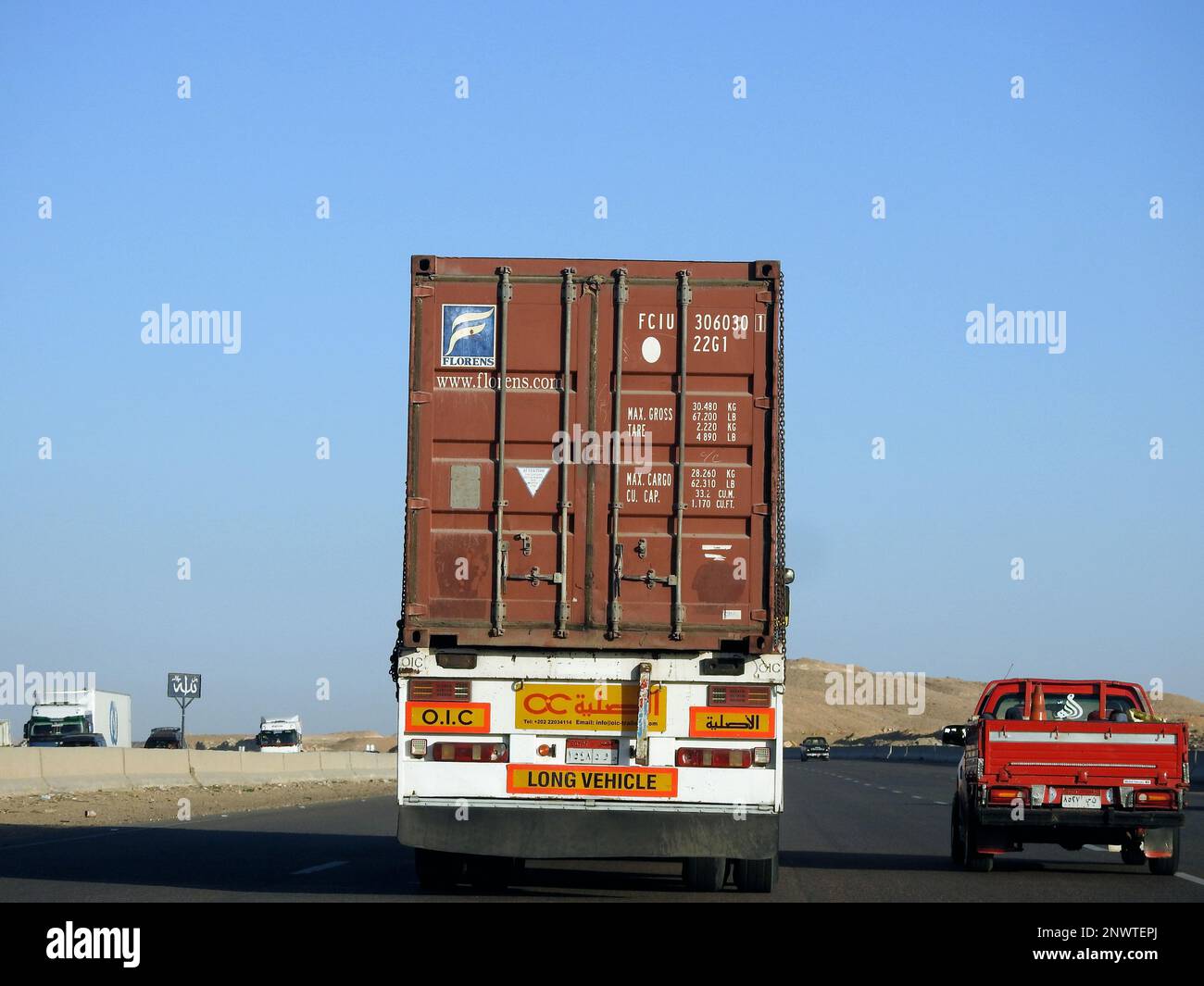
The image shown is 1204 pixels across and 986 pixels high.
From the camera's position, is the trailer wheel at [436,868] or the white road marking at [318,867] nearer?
the trailer wheel at [436,868]

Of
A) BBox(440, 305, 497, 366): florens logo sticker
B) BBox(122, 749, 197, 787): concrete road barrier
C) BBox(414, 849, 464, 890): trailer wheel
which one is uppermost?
BBox(440, 305, 497, 366): florens logo sticker

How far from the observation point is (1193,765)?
56.4 meters

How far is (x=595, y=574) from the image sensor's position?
13984 mm

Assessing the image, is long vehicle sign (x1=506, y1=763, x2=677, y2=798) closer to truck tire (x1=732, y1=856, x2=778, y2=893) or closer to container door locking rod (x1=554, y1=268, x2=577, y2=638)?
container door locking rod (x1=554, y1=268, x2=577, y2=638)

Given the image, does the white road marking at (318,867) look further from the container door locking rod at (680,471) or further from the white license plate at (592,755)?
the container door locking rod at (680,471)

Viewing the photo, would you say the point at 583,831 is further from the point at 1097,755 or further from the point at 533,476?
the point at 1097,755

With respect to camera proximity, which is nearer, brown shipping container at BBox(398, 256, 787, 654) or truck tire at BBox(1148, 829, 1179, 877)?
brown shipping container at BBox(398, 256, 787, 654)

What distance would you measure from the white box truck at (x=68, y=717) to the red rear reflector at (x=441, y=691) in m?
48.1

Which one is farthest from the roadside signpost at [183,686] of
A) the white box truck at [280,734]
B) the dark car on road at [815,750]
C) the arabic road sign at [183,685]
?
the dark car on road at [815,750]

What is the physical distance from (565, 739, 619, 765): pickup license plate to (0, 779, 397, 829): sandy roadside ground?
12.9 metres

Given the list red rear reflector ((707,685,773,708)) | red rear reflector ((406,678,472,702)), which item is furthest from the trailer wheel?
red rear reflector ((707,685,773,708))

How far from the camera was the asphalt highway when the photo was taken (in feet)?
47.8

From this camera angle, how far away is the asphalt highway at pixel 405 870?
14562 mm
